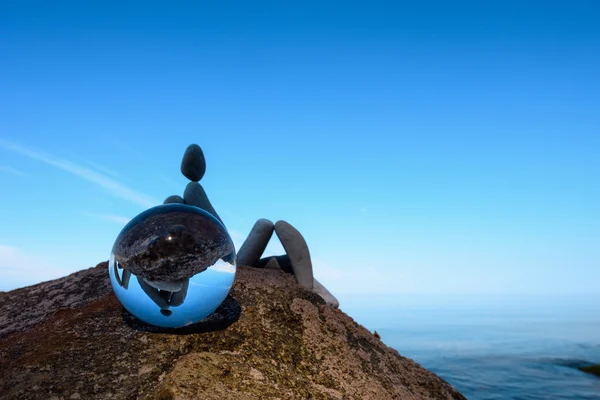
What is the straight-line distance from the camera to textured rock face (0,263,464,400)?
456 cm

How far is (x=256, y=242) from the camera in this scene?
945 centimetres

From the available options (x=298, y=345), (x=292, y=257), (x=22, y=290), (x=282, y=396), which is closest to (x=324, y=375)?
(x=298, y=345)

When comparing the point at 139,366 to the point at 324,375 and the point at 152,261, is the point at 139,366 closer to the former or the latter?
the point at 152,261

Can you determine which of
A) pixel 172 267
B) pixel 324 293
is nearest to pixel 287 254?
pixel 324 293

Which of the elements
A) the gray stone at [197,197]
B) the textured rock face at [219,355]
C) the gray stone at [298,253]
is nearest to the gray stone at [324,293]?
the gray stone at [298,253]

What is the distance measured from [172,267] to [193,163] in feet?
17.5

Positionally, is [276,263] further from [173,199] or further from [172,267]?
[172,267]

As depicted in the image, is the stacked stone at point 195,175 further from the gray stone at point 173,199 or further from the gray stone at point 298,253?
the gray stone at point 298,253

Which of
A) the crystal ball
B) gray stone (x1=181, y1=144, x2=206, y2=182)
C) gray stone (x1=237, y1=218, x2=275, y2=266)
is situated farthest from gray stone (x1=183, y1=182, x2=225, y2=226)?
the crystal ball

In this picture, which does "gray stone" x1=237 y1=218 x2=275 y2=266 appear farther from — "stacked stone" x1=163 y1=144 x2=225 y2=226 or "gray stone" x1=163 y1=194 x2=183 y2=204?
"gray stone" x1=163 y1=194 x2=183 y2=204

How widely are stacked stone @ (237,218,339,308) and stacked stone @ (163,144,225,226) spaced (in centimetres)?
95

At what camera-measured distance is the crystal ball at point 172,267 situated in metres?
4.98

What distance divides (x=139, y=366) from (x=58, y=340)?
4.26ft

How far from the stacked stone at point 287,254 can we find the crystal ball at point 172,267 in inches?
140
